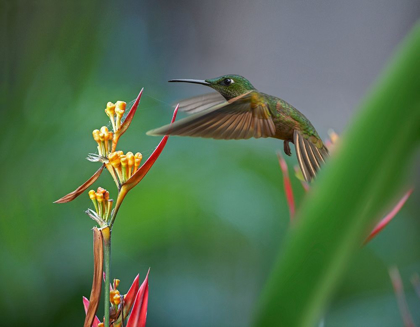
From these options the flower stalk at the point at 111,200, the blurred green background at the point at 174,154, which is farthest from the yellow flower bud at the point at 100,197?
the blurred green background at the point at 174,154

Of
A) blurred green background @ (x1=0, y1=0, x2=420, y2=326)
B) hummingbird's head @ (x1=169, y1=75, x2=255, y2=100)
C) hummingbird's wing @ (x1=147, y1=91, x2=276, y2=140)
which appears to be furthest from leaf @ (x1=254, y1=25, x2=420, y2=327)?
blurred green background @ (x1=0, y1=0, x2=420, y2=326)

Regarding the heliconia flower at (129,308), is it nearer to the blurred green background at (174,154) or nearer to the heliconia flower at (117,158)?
the heliconia flower at (117,158)

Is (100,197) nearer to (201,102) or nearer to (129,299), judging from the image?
(129,299)

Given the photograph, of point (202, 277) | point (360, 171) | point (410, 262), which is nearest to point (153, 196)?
point (202, 277)

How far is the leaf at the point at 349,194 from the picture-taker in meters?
0.09

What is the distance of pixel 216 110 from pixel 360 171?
0.11 meters

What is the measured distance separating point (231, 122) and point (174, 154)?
76 centimetres

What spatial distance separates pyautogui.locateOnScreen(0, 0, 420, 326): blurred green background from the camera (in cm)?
88

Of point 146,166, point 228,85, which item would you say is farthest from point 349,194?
point 228,85

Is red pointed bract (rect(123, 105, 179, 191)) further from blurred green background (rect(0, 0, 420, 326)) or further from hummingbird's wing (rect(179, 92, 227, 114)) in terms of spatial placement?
blurred green background (rect(0, 0, 420, 326))

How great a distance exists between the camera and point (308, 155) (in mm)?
245

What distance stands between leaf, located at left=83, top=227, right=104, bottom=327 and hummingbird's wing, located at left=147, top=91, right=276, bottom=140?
4 centimetres

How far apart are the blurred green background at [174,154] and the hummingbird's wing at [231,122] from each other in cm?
53

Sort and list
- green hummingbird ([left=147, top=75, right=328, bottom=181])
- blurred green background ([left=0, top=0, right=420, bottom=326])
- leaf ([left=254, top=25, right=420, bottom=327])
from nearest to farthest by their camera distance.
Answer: leaf ([left=254, top=25, right=420, bottom=327])
green hummingbird ([left=147, top=75, right=328, bottom=181])
blurred green background ([left=0, top=0, right=420, bottom=326])
